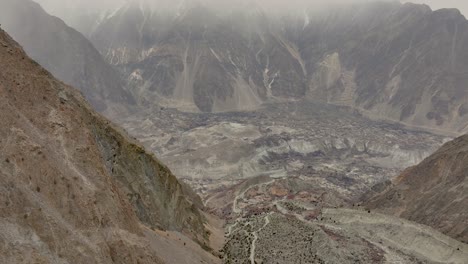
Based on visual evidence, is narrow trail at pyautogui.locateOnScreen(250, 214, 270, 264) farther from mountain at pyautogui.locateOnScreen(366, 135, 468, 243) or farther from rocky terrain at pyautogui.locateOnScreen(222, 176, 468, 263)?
mountain at pyautogui.locateOnScreen(366, 135, 468, 243)

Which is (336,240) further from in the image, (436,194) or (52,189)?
(52,189)

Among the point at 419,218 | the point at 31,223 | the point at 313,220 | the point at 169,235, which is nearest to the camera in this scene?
the point at 31,223

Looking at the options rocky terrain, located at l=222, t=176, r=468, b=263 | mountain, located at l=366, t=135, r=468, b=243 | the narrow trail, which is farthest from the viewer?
mountain, located at l=366, t=135, r=468, b=243

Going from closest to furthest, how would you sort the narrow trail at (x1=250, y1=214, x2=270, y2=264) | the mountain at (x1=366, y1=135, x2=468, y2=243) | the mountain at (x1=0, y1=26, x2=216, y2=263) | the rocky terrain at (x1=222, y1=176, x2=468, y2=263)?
the mountain at (x1=0, y1=26, x2=216, y2=263) → the narrow trail at (x1=250, y1=214, x2=270, y2=264) → the rocky terrain at (x1=222, y1=176, x2=468, y2=263) → the mountain at (x1=366, y1=135, x2=468, y2=243)

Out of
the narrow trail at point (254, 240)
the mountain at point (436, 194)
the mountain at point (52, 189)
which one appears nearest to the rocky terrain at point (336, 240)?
the narrow trail at point (254, 240)

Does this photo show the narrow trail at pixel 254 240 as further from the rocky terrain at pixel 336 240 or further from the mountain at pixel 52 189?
the mountain at pixel 52 189

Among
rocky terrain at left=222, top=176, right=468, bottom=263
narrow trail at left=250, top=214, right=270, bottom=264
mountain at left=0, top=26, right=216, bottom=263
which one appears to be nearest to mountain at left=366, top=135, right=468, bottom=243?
rocky terrain at left=222, top=176, right=468, bottom=263

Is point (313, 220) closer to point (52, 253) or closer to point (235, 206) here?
point (235, 206)

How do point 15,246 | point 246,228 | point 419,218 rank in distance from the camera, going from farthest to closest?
point 419,218 < point 246,228 < point 15,246

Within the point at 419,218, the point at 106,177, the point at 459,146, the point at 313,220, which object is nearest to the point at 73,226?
the point at 106,177
